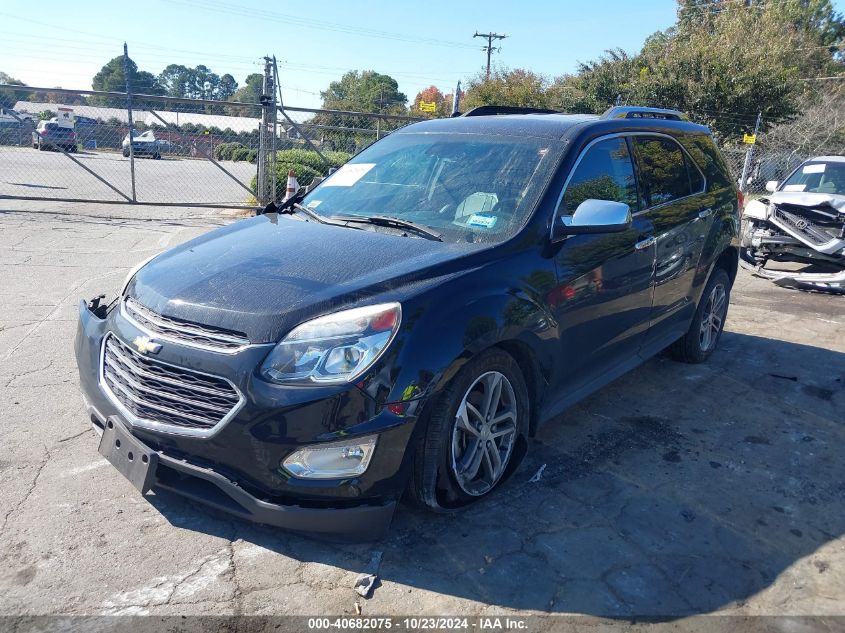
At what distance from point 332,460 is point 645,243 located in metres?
2.56

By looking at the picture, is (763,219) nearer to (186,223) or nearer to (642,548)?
(642,548)

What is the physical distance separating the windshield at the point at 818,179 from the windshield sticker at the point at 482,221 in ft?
25.3

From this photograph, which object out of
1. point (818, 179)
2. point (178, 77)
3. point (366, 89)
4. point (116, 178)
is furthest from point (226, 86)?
point (818, 179)

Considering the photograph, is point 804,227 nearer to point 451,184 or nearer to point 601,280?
point 601,280

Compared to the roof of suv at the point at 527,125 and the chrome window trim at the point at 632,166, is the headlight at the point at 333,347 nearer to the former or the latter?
the chrome window trim at the point at 632,166

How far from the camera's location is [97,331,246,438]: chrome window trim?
2.58 metres

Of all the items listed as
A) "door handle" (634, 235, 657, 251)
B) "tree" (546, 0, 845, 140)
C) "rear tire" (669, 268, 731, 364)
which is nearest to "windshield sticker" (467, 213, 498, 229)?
"door handle" (634, 235, 657, 251)

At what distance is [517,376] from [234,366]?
1.37 metres

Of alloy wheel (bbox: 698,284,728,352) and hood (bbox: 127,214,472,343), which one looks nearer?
hood (bbox: 127,214,472,343)

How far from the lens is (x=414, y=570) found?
9.15ft

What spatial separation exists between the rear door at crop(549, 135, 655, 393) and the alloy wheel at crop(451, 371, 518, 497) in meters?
0.43

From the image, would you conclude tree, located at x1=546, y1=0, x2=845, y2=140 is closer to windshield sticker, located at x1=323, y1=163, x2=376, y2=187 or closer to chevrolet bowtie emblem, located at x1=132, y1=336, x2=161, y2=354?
windshield sticker, located at x1=323, y1=163, x2=376, y2=187

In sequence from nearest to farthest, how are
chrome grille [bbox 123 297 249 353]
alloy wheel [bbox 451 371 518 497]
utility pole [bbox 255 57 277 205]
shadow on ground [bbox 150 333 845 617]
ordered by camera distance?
chrome grille [bbox 123 297 249 353], shadow on ground [bbox 150 333 845 617], alloy wheel [bbox 451 371 518 497], utility pole [bbox 255 57 277 205]

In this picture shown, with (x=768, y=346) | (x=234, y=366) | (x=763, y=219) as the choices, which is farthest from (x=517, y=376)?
(x=763, y=219)
